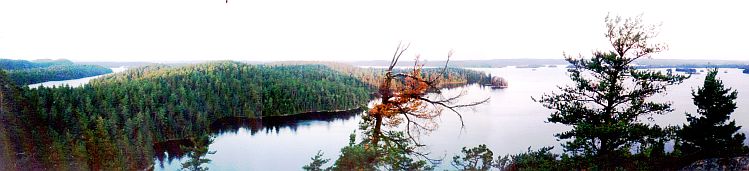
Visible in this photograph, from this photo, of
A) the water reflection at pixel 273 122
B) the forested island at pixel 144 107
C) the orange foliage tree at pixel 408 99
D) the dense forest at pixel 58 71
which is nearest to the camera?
the orange foliage tree at pixel 408 99

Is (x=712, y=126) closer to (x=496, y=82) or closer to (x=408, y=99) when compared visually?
(x=408, y=99)

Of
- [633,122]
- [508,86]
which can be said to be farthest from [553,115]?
[508,86]

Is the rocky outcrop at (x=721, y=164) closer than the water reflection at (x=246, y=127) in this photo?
Yes

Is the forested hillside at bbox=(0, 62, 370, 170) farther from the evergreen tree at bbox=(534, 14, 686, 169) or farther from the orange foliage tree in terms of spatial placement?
the evergreen tree at bbox=(534, 14, 686, 169)

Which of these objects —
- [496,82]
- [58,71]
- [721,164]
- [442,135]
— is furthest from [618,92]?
[58,71]

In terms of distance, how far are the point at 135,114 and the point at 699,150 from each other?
41.3m

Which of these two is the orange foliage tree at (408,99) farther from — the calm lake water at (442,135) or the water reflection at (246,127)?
the water reflection at (246,127)

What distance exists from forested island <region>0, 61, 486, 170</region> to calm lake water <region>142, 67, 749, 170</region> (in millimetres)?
3762

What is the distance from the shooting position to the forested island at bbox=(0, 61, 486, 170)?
20.9 m

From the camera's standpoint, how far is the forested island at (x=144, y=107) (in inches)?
821

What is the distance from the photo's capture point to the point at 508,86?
58.9 meters

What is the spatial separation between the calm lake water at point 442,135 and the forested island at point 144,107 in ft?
12.3

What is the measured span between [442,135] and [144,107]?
95.0ft

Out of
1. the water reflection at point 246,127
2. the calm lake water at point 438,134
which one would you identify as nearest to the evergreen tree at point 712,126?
the calm lake water at point 438,134
